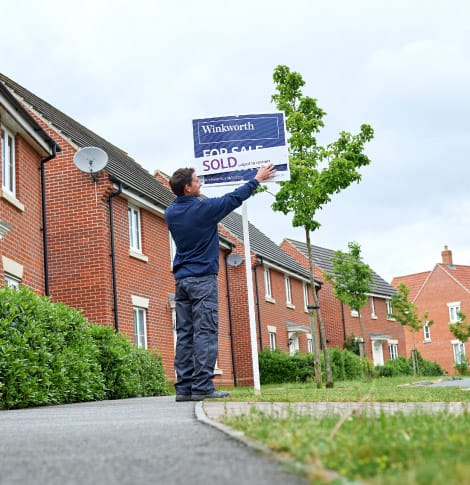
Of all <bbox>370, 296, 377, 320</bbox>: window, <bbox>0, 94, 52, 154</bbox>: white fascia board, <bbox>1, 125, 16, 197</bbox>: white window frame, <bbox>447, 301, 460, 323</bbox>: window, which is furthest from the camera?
<bbox>447, 301, 460, 323</bbox>: window

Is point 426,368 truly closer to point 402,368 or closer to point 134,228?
point 402,368

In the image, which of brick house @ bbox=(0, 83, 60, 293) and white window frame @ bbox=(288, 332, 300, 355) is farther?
white window frame @ bbox=(288, 332, 300, 355)

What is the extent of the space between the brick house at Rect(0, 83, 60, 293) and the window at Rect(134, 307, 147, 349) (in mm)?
4182

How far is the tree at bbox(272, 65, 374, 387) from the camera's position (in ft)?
57.0

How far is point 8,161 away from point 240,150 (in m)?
6.57

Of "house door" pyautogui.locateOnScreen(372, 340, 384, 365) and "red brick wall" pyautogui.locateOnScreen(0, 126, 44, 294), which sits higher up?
"red brick wall" pyautogui.locateOnScreen(0, 126, 44, 294)

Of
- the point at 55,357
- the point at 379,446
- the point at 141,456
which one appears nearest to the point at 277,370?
the point at 55,357

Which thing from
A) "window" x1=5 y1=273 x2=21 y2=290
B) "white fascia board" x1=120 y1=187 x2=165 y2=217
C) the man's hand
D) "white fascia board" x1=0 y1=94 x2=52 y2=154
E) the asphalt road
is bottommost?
the asphalt road

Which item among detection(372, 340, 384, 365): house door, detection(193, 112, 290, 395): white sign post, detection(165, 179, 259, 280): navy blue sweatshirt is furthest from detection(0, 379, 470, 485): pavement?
detection(372, 340, 384, 365): house door

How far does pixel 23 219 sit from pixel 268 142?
695cm

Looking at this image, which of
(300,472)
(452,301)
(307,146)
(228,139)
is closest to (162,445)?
(300,472)

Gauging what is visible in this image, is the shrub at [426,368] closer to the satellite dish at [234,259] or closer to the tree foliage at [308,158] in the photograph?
the satellite dish at [234,259]

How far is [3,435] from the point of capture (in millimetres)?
5234

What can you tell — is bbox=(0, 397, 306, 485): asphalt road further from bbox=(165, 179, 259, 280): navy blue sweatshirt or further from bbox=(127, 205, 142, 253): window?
bbox=(127, 205, 142, 253): window
